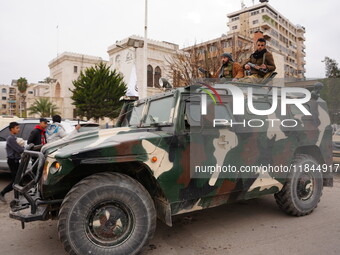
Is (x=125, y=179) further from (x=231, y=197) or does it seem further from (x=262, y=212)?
(x=262, y=212)

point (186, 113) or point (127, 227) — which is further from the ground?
point (186, 113)

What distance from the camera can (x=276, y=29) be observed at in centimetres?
6612

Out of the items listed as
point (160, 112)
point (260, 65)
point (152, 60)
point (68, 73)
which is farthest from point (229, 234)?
point (68, 73)

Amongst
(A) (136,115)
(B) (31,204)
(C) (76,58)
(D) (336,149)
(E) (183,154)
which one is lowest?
(B) (31,204)

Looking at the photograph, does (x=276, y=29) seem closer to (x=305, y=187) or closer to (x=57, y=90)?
(x=57, y=90)

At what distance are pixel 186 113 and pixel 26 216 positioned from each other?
2.15m

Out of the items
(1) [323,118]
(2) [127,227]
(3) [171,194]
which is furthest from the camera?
(1) [323,118]

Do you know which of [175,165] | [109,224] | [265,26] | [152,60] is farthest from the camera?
[265,26]

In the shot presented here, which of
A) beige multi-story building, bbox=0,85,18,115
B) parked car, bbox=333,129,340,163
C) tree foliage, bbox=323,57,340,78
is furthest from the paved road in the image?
beige multi-story building, bbox=0,85,18,115

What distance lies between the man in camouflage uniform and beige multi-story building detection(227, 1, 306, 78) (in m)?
57.5

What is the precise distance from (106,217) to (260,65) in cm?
415

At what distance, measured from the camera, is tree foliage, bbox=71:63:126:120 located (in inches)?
1185

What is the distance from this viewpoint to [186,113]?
11.7 ft

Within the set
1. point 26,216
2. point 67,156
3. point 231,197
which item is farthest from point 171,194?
point 26,216
